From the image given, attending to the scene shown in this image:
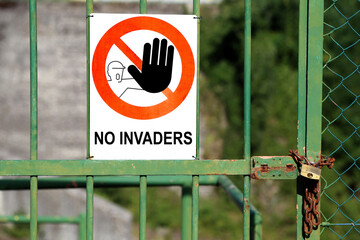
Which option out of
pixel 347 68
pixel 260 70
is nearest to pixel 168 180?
pixel 347 68

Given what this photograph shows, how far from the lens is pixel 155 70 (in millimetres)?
1703

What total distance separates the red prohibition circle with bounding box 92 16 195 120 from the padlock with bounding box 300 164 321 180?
18.1 inches

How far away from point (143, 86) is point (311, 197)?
0.67 meters

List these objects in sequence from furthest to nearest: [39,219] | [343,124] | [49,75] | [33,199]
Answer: [49,75]
[343,124]
[39,219]
[33,199]

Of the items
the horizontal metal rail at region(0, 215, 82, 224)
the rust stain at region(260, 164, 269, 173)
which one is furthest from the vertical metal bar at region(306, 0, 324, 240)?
the horizontal metal rail at region(0, 215, 82, 224)

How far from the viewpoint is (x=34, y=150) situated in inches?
66.1

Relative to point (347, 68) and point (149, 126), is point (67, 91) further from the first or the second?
point (149, 126)

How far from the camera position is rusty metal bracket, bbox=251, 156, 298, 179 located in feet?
5.67

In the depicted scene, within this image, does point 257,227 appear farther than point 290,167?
Yes

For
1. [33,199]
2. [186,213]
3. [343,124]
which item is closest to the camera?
[33,199]

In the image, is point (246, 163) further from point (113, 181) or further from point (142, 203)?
point (113, 181)

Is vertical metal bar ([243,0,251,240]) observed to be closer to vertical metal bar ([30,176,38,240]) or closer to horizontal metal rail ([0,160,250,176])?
horizontal metal rail ([0,160,250,176])

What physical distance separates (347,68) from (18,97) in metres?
4.29

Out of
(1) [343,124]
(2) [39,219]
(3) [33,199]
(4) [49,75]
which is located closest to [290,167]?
(3) [33,199]
